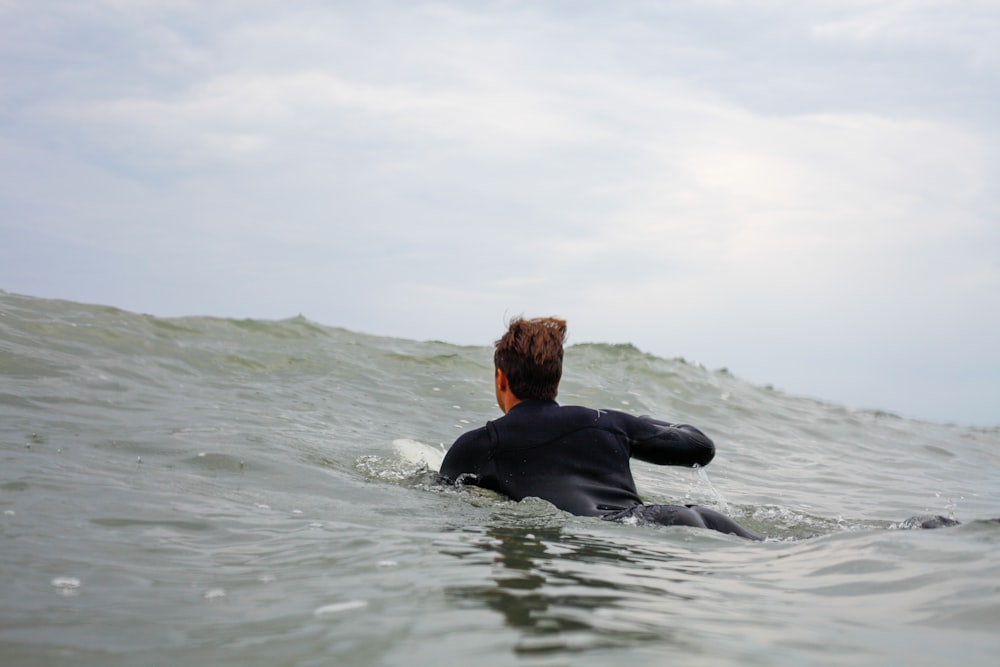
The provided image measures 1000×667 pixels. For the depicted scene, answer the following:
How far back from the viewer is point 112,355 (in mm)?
11359

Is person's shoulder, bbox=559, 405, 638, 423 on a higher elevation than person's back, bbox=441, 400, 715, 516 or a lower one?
higher

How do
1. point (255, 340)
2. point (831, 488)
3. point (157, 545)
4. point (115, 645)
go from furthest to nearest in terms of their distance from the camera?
point (255, 340), point (831, 488), point (157, 545), point (115, 645)

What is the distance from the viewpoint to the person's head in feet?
17.6

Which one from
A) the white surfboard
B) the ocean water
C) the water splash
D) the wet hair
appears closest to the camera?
the ocean water

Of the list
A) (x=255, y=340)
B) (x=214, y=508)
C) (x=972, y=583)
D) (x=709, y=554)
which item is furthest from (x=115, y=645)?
(x=255, y=340)

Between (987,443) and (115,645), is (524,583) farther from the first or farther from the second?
(987,443)

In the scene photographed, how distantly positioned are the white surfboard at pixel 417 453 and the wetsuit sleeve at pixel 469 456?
219 centimetres

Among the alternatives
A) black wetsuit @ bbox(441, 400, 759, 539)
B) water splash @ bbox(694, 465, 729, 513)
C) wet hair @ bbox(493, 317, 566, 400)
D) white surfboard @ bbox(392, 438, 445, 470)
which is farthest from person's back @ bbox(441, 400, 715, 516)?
white surfboard @ bbox(392, 438, 445, 470)

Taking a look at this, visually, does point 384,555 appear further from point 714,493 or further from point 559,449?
Result: point 714,493

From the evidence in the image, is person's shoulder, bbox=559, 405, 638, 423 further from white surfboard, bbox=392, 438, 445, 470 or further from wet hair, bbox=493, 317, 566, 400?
white surfboard, bbox=392, 438, 445, 470

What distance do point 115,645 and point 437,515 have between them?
2.57m

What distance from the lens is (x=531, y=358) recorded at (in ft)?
17.6

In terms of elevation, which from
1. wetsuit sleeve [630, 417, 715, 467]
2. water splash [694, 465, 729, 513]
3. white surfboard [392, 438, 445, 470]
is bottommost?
water splash [694, 465, 729, 513]

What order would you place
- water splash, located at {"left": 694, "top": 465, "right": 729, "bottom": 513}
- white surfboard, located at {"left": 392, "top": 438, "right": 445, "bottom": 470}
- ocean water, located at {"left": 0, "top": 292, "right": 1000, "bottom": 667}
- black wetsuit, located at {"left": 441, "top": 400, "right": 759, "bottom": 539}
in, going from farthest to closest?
white surfboard, located at {"left": 392, "top": 438, "right": 445, "bottom": 470}, water splash, located at {"left": 694, "top": 465, "right": 729, "bottom": 513}, black wetsuit, located at {"left": 441, "top": 400, "right": 759, "bottom": 539}, ocean water, located at {"left": 0, "top": 292, "right": 1000, "bottom": 667}
